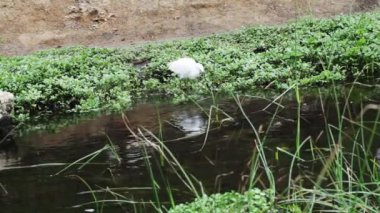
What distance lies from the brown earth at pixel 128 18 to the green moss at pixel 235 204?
12.0 m

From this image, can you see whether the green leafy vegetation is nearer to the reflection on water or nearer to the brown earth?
the reflection on water

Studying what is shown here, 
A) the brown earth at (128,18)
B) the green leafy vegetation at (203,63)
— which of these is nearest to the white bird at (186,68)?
the green leafy vegetation at (203,63)

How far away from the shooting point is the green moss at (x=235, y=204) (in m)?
3.28

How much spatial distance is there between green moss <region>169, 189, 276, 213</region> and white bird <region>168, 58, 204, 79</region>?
21.4ft

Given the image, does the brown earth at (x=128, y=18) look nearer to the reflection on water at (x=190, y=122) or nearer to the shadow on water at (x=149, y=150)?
the shadow on water at (x=149, y=150)

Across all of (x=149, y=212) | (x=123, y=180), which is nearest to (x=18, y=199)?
(x=123, y=180)

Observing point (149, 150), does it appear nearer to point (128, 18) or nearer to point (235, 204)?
point (235, 204)

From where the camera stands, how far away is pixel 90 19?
16.4 meters

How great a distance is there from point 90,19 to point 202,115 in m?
9.25

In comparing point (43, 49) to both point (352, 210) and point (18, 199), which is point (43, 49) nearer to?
point (18, 199)

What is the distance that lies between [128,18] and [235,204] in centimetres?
1332

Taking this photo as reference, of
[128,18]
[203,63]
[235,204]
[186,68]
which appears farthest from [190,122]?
[128,18]

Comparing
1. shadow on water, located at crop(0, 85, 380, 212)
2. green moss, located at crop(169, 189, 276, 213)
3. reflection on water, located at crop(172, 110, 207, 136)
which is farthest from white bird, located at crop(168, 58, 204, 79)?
green moss, located at crop(169, 189, 276, 213)

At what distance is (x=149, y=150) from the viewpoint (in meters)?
6.16
